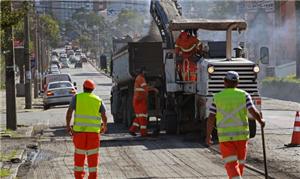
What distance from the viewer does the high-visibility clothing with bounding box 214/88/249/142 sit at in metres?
9.61

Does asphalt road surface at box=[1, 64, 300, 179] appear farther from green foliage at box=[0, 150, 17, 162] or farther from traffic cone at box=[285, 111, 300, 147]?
green foliage at box=[0, 150, 17, 162]

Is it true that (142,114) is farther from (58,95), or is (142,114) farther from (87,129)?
(58,95)

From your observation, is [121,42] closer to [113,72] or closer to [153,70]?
[113,72]

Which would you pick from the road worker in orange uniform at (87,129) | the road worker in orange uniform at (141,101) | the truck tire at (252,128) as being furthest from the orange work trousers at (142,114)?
the road worker in orange uniform at (87,129)

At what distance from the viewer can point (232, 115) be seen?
9656 mm

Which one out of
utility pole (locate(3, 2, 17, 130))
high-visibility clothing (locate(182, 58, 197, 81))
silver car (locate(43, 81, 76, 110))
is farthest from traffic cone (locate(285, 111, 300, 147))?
silver car (locate(43, 81, 76, 110))

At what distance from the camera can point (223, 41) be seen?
18.0 m

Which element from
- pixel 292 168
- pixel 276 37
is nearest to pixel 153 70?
pixel 292 168

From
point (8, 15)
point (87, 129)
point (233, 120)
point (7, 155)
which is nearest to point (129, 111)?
point (8, 15)

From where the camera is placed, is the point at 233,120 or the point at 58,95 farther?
the point at 58,95

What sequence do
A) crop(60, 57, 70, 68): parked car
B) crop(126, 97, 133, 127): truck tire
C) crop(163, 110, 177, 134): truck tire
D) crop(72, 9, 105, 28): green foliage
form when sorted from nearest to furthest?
crop(163, 110, 177, 134): truck tire, crop(126, 97, 133, 127): truck tire, crop(60, 57, 70, 68): parked car, crop(72, 9, 105, 28): green foliage

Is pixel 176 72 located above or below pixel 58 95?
above

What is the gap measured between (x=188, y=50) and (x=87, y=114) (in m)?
7.31

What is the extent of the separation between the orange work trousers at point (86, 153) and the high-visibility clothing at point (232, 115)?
2.03 meters
